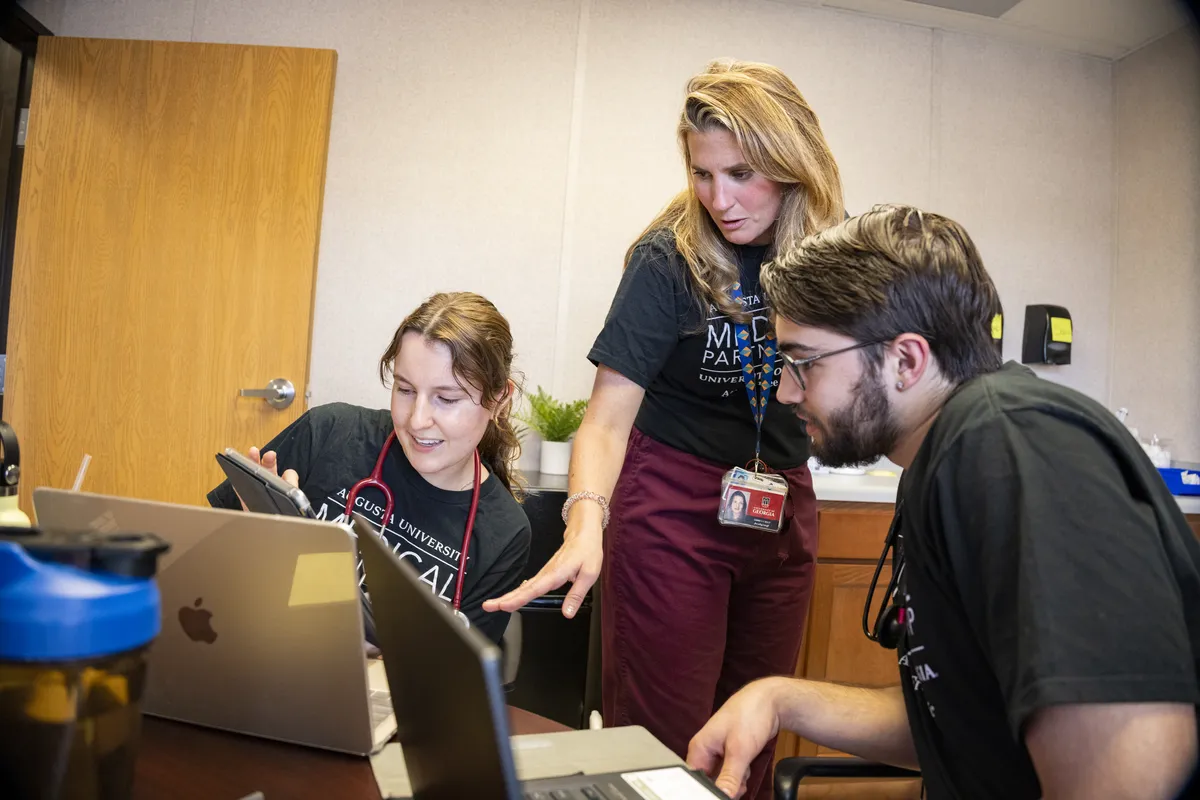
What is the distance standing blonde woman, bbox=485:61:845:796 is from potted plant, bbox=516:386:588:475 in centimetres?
108

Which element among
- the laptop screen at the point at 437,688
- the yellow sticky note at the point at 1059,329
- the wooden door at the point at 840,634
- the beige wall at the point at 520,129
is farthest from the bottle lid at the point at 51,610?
the yellow sticky note at the point at 1059,329

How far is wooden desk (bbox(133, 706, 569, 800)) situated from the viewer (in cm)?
66

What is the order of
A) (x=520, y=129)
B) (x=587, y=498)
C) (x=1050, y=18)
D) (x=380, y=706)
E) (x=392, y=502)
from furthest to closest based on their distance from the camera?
(x=1050, y=18)
(x=520, y=129)
(x=392, y=502)
(x=587, y=498)
(x=380, y=706)

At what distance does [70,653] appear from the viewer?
390 millimetres

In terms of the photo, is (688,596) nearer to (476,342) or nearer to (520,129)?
(476,342)

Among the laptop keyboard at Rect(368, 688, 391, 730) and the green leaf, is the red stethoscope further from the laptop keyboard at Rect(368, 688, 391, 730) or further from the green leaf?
the green leaf

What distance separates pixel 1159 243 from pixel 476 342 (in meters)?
2.85

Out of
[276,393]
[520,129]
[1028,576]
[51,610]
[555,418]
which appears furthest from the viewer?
[520,129]

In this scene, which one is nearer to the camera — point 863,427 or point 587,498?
point 863,427

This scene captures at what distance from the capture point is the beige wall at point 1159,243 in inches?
119

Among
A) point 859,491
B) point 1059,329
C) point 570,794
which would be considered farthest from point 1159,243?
point 570,794

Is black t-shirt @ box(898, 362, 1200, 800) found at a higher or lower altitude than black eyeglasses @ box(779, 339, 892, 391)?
lower

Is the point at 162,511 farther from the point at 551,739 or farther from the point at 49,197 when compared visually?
the point at 49,197

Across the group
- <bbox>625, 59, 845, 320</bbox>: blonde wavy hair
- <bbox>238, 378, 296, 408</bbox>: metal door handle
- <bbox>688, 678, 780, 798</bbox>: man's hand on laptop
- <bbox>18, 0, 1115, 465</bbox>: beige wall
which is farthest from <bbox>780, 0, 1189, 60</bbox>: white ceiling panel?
<bbox>688, 678, 780, 798</bbox>: man's hand on laptop
